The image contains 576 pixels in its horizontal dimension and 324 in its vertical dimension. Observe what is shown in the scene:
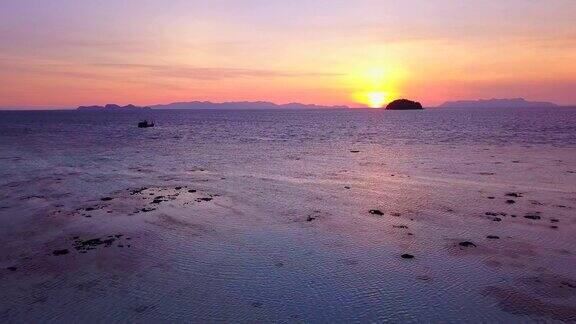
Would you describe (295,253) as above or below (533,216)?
below

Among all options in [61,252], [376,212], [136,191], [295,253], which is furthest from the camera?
[136,191]

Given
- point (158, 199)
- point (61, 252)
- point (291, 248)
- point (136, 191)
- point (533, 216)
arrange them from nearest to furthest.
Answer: point (61, 252) → point (291, 248) → point (533, 216) → point (158, 199) → point (136, 191)

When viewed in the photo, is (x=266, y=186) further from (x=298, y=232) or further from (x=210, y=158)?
(x=210, y=158)

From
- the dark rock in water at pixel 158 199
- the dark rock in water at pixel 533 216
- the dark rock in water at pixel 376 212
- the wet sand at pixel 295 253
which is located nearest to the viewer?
the wet sand at pixel 295 253

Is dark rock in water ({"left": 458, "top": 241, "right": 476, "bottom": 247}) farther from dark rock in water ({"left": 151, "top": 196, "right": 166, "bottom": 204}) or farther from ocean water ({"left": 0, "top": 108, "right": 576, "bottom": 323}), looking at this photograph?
dark rock in water ({"left": 151, "top": 196, "right": 166, "bottom": 204})

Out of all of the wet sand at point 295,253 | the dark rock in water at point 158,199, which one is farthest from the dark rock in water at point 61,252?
→ the dark rock in water at point 158,199

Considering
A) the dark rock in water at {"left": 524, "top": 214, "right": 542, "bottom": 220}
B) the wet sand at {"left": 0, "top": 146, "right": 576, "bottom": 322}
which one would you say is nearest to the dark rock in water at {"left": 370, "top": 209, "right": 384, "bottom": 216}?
the wet sand at {"left": 0, "top": 146, "right": 576, "bottom": 322}

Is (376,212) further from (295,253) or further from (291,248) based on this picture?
(295,253)

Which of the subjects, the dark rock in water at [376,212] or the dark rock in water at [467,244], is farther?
the dark rock in water at [376,212]

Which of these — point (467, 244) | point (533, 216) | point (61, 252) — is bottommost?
point (61, 252)

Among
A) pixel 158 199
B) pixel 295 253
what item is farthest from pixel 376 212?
pixel 158 199

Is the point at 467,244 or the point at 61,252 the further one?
the point at 467,244

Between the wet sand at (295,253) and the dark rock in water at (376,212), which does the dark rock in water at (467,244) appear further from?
the dark rock in water at (376,212)

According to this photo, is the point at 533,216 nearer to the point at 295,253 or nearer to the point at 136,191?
the point at 295,253
